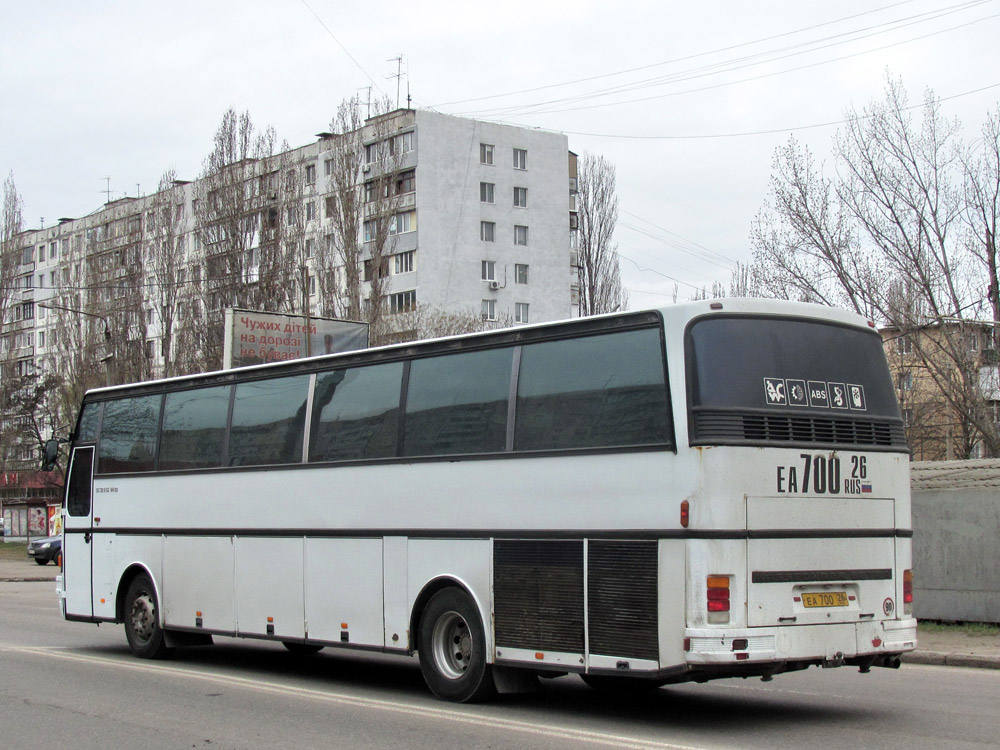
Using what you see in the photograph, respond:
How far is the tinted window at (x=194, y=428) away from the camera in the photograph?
1398cm

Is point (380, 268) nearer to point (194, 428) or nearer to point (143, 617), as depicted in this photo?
point (143, 617)

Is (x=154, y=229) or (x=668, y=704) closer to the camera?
(x=668, y=704)

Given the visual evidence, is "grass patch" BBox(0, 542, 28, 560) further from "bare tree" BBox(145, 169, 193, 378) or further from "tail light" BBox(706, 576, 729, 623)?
"tail light" BBox(706, 576, 729, 623)

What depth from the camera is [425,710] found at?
10227 mm

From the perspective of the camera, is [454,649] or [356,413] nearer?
[454,649]

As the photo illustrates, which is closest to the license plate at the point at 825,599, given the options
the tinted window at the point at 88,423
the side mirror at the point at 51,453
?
the side mirror at the point at 51,453

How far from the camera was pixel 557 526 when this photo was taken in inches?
390

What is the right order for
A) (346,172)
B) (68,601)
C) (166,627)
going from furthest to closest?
(346,172)
(68,601)
(166,627)

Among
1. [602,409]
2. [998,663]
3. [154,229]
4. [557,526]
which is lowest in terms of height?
[998,663]

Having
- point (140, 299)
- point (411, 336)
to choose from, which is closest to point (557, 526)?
point (411, 336)

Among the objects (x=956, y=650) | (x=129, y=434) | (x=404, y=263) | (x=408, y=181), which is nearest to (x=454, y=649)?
(x=129, y=434)

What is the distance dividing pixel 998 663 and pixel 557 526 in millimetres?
6317

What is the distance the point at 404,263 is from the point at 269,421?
A: 60.1m

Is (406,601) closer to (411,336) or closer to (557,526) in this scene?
(557,526)
